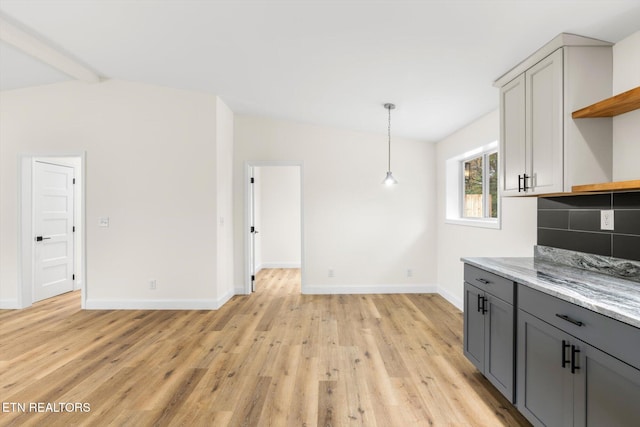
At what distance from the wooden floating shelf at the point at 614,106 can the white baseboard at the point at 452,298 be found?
110 inches

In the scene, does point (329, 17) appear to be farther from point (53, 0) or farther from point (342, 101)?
point (53, 0)

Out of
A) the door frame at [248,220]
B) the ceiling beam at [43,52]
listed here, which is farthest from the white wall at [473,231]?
the ceiling beam at [43,52]

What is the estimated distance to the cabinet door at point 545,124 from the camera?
6.65 ft

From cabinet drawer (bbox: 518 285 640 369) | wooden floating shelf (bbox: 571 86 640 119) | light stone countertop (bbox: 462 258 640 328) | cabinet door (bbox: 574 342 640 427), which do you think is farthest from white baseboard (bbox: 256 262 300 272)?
cabinet door (bbox: 574 342 640 427)

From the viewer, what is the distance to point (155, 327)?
11.8 ft

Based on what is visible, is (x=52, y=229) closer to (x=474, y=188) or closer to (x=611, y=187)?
(x=474, y=188)

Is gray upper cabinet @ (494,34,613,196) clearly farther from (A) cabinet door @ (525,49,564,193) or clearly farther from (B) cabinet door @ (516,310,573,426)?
(B) cabinet door @ (516,310,573,426)

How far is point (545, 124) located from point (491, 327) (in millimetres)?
1427

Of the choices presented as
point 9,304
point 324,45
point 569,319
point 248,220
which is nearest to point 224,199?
point 248,220

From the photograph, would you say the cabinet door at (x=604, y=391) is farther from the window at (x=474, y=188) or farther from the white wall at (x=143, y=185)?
the white wall at (x=143, y=185)

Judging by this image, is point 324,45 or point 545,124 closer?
point 545,124

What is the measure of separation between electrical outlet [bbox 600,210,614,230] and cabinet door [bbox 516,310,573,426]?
82cm

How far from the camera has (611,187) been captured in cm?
164

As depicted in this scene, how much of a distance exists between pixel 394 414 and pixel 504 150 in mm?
2163
